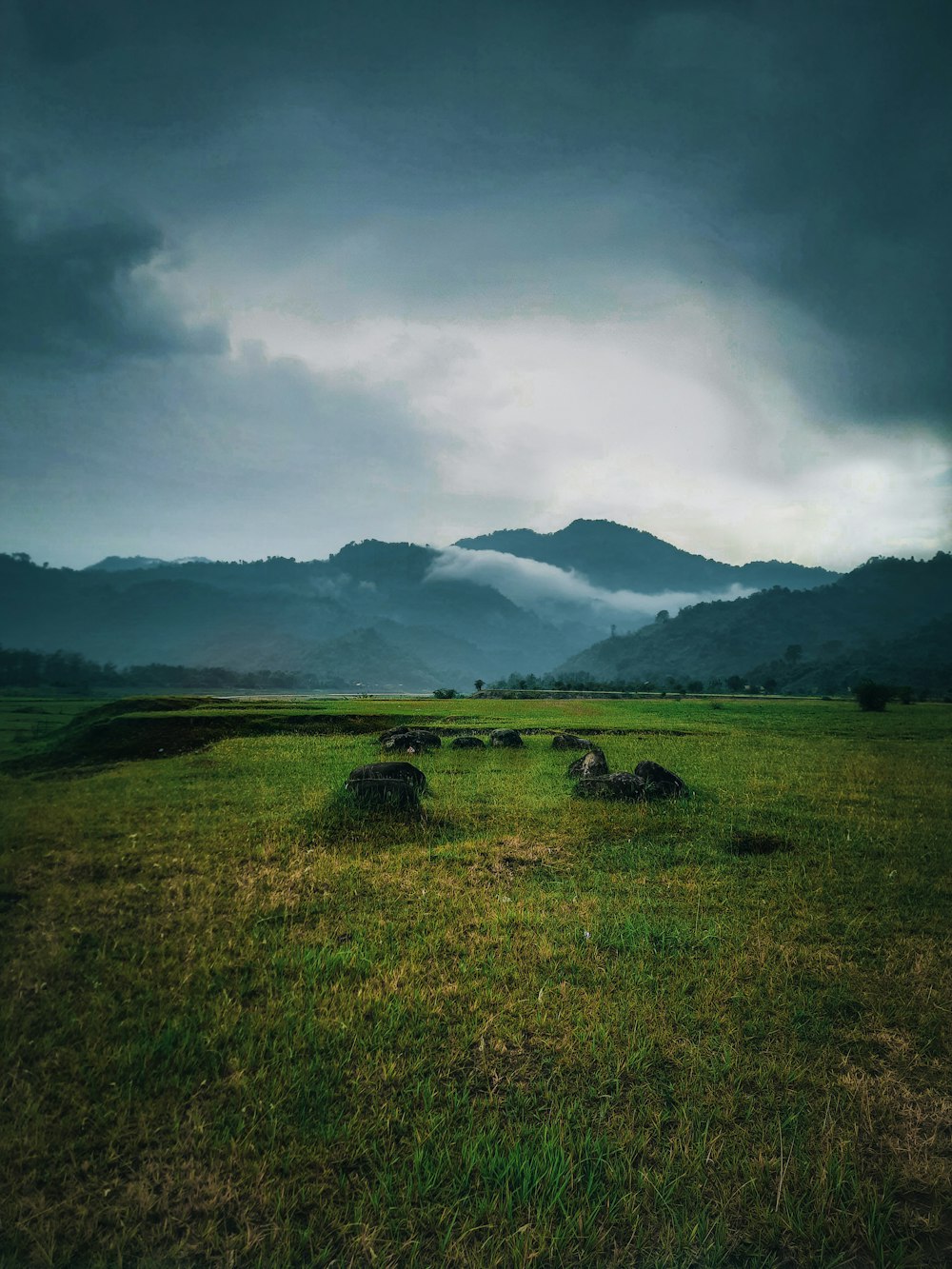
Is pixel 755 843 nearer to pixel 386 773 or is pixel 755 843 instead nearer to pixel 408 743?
pixel 386 773

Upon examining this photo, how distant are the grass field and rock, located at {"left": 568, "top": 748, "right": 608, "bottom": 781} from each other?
5.69 metres

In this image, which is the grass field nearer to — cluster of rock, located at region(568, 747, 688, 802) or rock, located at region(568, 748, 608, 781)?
cluster of rock, located at region(568, 747, 688, 802)

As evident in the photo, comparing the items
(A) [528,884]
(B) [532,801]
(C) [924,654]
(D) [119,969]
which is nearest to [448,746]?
(B) [532,801]

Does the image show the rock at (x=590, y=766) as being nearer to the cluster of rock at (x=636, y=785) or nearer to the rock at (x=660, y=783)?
the cluster of rock at (x=636, y=785)

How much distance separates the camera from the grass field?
3.13 meters

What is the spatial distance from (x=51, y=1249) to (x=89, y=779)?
466 centimetres

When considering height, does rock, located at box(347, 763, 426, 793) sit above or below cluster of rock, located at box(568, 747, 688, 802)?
above

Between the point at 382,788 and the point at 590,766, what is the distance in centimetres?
675

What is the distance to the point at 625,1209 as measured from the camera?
3252 millimetres

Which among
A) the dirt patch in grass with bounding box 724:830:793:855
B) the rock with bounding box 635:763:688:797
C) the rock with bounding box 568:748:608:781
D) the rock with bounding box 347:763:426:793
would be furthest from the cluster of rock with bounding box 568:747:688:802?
the rock with bounding box 347:763:426:793

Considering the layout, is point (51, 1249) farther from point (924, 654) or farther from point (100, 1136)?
point (924, 654)

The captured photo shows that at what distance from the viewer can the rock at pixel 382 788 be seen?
1159cm

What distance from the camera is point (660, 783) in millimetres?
14039

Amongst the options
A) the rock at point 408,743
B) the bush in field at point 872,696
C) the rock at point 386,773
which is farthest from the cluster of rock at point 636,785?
the bush in field at point 872,696
